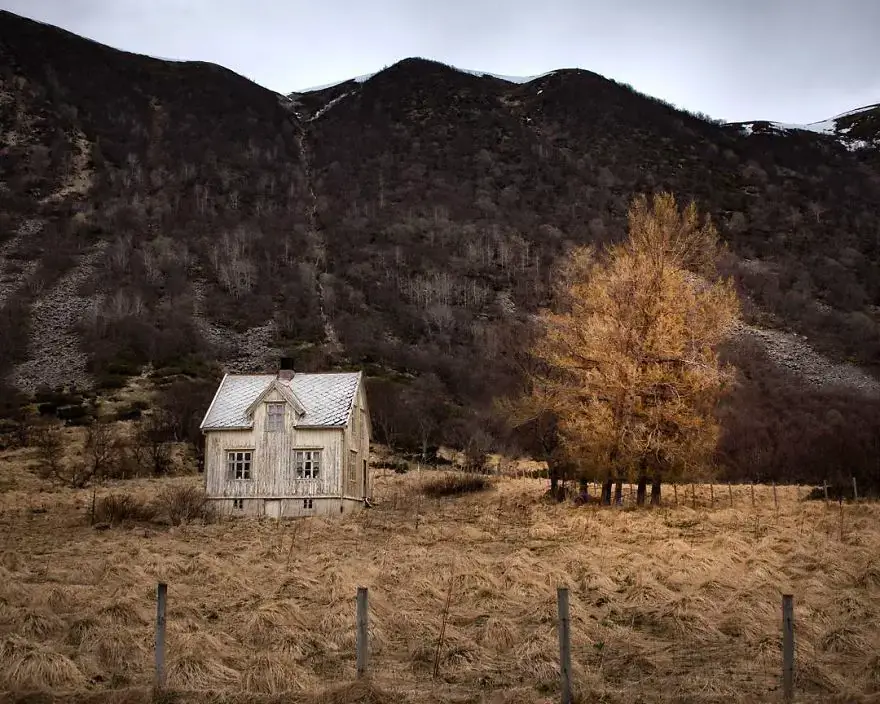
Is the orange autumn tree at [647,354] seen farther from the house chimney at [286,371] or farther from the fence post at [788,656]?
the fence post at [788,656]

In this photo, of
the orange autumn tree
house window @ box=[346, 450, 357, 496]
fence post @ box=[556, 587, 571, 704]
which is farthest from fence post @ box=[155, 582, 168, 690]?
house window @ box=[346, 450, 357, 496]

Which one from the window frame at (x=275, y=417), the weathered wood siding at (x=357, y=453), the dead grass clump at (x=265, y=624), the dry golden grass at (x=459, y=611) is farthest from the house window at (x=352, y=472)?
the dead grass clump at (x=265, y=624)

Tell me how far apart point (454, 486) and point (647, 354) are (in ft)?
46.5

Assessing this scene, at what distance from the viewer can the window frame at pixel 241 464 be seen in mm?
32781

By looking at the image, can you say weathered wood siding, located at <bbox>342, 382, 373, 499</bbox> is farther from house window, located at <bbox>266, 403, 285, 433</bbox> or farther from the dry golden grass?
the dry golden grass

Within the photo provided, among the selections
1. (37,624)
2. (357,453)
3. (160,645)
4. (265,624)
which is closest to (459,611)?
(265,624)

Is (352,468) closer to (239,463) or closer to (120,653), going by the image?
(239,463)

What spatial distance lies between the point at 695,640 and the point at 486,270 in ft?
387

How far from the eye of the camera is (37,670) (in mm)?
9695

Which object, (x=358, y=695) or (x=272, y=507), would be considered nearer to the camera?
(x=358, y=695)

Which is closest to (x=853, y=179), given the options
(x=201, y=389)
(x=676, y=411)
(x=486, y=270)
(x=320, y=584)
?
(x=486, y=270)

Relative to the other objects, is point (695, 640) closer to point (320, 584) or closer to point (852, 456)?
point (320, 584)

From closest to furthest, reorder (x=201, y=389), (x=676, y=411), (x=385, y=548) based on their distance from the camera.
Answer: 1. (x=385, y=548)
2. (x=676, y=411)
3. (x=201, y=389)

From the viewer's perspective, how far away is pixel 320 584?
51.9 ft
